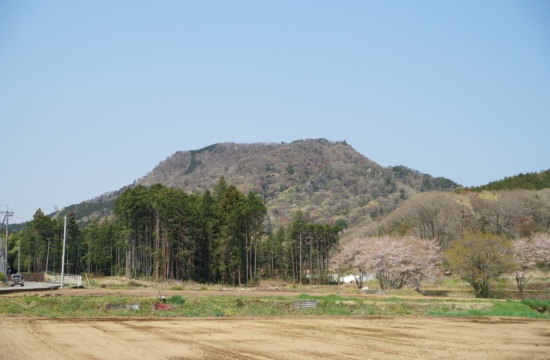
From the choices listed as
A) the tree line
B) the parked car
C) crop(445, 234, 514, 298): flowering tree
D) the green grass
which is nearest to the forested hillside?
the tree line

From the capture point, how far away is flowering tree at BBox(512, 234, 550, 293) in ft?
202

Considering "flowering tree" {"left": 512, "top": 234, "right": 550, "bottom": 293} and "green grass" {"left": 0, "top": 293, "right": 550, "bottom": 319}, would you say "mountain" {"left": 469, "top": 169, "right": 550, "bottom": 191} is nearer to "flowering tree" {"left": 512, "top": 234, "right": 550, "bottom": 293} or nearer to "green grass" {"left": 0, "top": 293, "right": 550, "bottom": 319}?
"flowering tree" {"left": 512, "top": 234, "right": 550, "bottom": 293}

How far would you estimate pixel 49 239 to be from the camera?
109 m

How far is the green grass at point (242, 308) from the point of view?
102ft

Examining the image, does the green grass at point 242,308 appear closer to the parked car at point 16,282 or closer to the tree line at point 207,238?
the parked car at point 16,282

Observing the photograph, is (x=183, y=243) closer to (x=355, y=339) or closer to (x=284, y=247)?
(x=284, y=247)

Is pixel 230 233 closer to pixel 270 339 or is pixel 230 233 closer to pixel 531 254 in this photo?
pixel 531 254

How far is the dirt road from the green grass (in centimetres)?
352

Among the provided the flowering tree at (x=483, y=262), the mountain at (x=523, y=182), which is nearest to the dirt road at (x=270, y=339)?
the flowering tree at (x=483, y=262)

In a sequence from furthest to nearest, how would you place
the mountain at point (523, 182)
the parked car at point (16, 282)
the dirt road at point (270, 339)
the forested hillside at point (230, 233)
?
the mountain at point (523, 182), the forested hillside at point (230, 233), the parked car at point (16, 282), the dirt road at point (270, 339)

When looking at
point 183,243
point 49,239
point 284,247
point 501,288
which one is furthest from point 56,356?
point 49,239

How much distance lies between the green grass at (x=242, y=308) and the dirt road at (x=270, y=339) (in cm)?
352

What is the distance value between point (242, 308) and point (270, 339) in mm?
13544

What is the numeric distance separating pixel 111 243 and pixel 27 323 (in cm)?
9329
